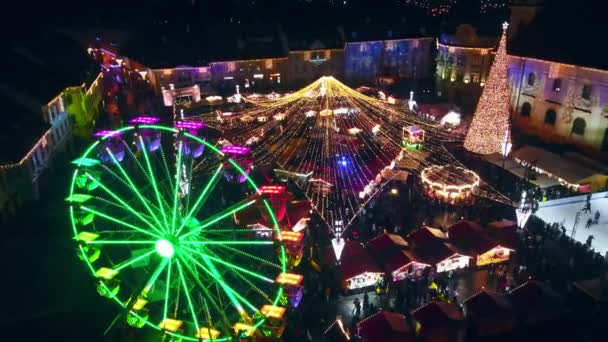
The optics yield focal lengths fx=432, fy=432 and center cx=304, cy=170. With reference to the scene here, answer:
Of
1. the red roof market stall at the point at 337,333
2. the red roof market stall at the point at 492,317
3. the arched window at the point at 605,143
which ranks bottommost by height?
the red roof market stall at the point at 337,333

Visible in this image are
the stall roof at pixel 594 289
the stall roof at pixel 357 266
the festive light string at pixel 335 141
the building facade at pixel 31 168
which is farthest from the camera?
the festive light string at pixel 335 141

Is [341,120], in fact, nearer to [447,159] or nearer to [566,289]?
[447,159]

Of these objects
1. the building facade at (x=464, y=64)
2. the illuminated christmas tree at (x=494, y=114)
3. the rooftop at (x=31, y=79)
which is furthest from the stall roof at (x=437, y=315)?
the building facade at (x=464, y=64)

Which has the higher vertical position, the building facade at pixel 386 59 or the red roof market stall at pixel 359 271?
the building facade at pixel 386 59

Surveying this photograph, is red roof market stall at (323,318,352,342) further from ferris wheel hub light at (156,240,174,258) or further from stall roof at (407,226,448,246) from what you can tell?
ferris wheel hub light at (156,240,174,258)

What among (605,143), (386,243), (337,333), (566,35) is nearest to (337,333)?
(337,333)

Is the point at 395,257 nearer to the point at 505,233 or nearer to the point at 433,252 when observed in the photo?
the point at 433,252

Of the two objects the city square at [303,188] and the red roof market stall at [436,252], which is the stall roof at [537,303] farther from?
the red roof market stall at [436,252]
